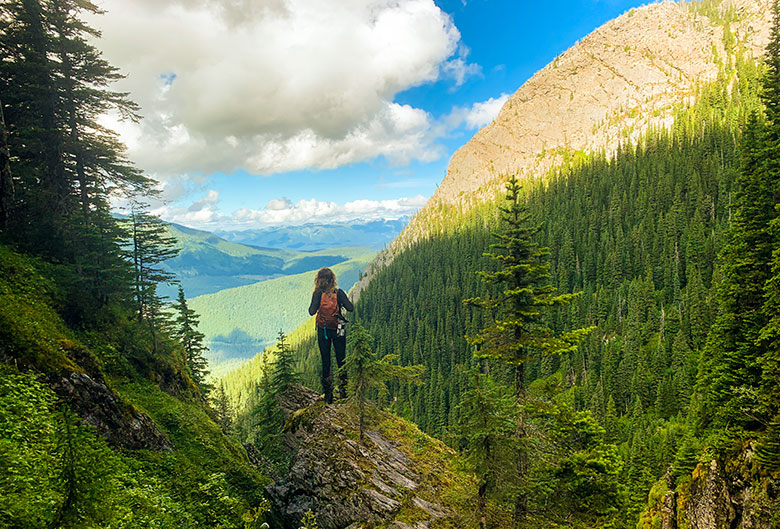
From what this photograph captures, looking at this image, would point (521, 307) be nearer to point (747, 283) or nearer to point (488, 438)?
point (488, 438)

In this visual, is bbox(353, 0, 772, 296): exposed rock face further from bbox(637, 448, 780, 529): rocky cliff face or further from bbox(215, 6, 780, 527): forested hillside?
bbox(637, 448, 780, 529): rocky cliff face

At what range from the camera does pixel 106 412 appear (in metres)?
12.0

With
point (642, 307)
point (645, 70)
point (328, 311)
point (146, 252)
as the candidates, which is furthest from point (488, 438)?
point (645, 70)

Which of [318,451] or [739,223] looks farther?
[739,223]

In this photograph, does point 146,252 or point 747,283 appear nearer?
point 747,283

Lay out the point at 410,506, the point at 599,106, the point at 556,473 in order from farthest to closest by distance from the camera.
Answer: the point at 599,106, the point at 556,473, the point at 410,506

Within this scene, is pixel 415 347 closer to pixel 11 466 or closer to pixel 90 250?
pixel 90 250

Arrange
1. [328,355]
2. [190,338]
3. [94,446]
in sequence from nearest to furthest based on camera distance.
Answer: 1. [94,446]
2. [328,355]
3. [190,338]

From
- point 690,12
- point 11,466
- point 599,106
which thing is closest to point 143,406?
point 11,466

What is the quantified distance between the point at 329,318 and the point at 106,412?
838 centimetres

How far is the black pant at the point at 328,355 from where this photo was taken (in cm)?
1562

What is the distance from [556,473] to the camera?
1291cm

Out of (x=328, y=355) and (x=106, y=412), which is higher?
(x=328, y=355)

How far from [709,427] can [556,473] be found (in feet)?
33.8
